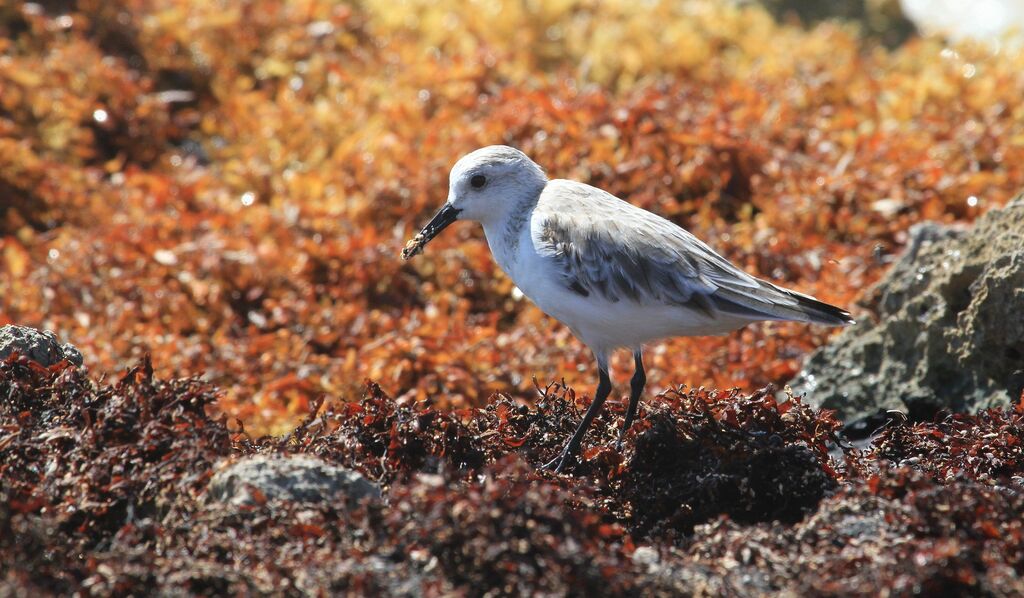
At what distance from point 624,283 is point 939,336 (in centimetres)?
182

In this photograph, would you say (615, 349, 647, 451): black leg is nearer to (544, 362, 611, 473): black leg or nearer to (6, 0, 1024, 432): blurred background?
(544, 362, 611, 473): black leg

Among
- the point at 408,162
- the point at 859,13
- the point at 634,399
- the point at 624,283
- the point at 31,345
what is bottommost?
the point at 31,345

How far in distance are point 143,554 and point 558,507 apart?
1368 mm

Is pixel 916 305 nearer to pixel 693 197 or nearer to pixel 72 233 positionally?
pixel 693 197

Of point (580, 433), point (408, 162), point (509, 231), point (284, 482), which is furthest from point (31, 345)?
point (408, 162)

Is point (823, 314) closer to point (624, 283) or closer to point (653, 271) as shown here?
point (653, 271)

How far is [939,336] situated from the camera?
18.2 ft

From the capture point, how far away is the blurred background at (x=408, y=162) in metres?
6.89

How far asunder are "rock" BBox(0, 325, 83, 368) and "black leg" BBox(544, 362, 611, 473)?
2.24m

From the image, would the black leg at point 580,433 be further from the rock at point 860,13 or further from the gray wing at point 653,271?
the rock at point 860,13

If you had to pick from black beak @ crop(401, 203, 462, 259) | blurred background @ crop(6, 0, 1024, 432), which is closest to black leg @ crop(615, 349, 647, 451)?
black beak @ crop(401, 203, 462, 259)

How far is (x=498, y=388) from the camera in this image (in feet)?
21.6

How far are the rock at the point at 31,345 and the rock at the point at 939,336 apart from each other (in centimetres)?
384

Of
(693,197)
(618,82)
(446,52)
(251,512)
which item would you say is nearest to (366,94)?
(446,52)
